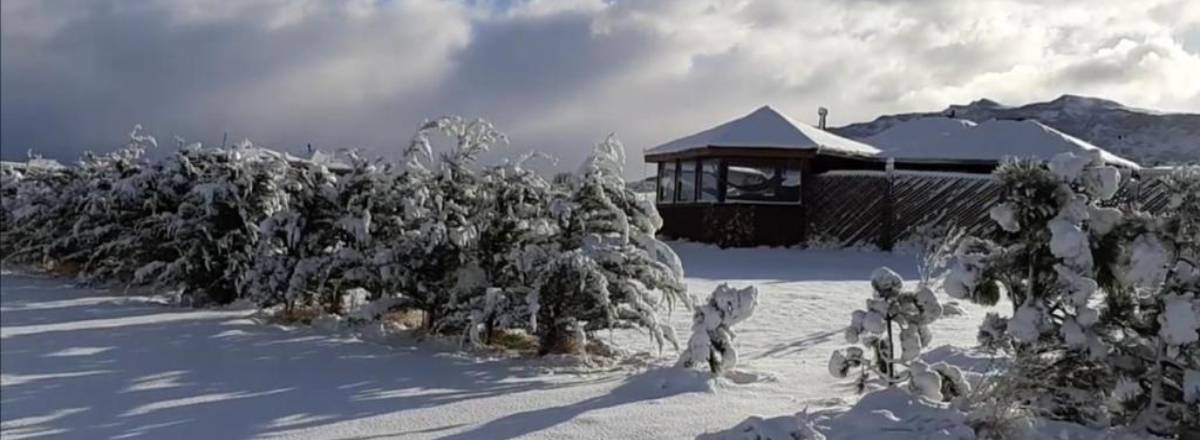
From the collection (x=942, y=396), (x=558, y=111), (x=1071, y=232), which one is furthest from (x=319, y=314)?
(x=1071, y=232)

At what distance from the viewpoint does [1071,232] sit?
346 centimetres

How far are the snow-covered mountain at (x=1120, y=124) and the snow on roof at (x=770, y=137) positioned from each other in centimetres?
782

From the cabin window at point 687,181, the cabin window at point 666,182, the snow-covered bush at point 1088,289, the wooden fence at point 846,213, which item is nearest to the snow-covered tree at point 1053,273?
the snow-covered bush at point 1088,289

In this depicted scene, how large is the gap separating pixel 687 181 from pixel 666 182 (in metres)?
0.67

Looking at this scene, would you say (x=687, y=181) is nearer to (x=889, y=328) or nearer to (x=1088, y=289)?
(x=889, y=328)

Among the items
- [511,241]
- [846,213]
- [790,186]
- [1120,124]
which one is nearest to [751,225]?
[790,186]

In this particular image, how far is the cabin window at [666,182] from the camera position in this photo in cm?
1697

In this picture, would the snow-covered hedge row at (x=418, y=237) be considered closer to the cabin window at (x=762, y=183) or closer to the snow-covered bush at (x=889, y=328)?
the snow-covered bush at (x=889, y=328)

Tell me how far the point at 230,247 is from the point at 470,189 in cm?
267

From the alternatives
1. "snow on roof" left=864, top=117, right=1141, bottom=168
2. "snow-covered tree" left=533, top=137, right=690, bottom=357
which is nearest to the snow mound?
"snow-covered tree" left=533, top=137, right=690, bottom=357

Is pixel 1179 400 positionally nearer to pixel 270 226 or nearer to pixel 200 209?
pixel 270 226

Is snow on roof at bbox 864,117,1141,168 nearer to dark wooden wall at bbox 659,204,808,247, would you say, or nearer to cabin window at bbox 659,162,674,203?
dark wooden wall at bbox 659,204,808,247

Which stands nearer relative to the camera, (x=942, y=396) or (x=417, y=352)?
(x=942, y=396)

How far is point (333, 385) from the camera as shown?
15.9 ft
